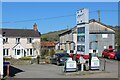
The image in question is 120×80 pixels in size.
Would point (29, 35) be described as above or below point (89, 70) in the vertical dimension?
above

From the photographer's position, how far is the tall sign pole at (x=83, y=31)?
79.4ft

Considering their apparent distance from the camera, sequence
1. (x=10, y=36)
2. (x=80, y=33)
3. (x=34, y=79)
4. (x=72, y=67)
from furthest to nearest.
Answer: (x=10, y=36) → (x=80, y=33) → (x=72, y=67) → (x=34, y=79)

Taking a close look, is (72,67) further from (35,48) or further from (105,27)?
(35,48)

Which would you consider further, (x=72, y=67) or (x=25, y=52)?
(x=25, y=52)

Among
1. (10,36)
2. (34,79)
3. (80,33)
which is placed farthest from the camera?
(10,36)

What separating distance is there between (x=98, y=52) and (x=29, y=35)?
17079 millimetres

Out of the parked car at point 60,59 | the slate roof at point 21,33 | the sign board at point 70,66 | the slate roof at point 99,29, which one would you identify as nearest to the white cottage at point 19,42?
the slate roof at point 21,33

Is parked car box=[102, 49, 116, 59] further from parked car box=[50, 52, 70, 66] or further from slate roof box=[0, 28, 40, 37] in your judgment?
slate roof box=[0, 28, 40, 37]

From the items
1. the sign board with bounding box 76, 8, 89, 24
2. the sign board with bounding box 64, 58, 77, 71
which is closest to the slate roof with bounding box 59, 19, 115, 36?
the sign board with bounding box 76, 8, 89, 24

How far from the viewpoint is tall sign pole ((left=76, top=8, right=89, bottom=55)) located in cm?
2421

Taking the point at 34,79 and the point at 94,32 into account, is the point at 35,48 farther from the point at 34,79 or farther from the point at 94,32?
the point at 34,79

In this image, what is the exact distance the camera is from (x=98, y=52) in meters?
51.9

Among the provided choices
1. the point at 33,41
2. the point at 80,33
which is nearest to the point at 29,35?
the point at 33,41

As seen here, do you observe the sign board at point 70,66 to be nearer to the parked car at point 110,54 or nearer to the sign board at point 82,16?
the sign board at point 82,16
